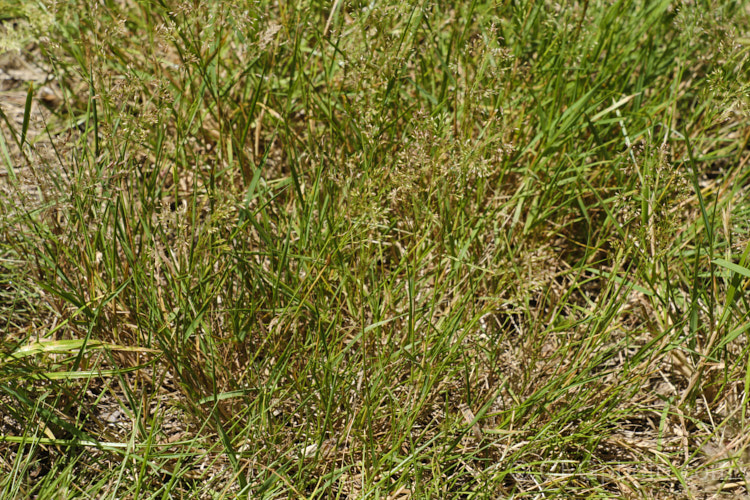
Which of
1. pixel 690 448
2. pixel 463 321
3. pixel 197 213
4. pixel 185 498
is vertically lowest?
pixel 185 498

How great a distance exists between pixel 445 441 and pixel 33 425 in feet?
3.69

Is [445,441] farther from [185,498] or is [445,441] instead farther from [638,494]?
[185,498]

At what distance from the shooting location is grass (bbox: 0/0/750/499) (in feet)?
5.52

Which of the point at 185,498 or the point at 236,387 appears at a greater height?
the point at 236,387

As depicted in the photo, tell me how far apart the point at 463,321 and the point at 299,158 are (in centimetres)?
86

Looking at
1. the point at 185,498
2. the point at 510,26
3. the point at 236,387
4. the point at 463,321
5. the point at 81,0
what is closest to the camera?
the point at 185,498

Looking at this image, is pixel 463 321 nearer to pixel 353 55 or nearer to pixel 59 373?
pixel 353 55

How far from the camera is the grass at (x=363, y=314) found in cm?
168

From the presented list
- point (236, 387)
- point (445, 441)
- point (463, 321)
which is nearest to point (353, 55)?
point (463, 321)

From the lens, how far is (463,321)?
1952 mm

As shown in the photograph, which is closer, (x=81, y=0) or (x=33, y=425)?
(x=33, y=425)

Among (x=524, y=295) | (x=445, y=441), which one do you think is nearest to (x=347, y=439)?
(x=445, y=441)

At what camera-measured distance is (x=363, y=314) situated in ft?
5.44

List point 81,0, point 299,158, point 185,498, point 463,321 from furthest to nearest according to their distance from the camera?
1. point 81,0
2. point 299,158
3. point 463,321
4. point 185,498
